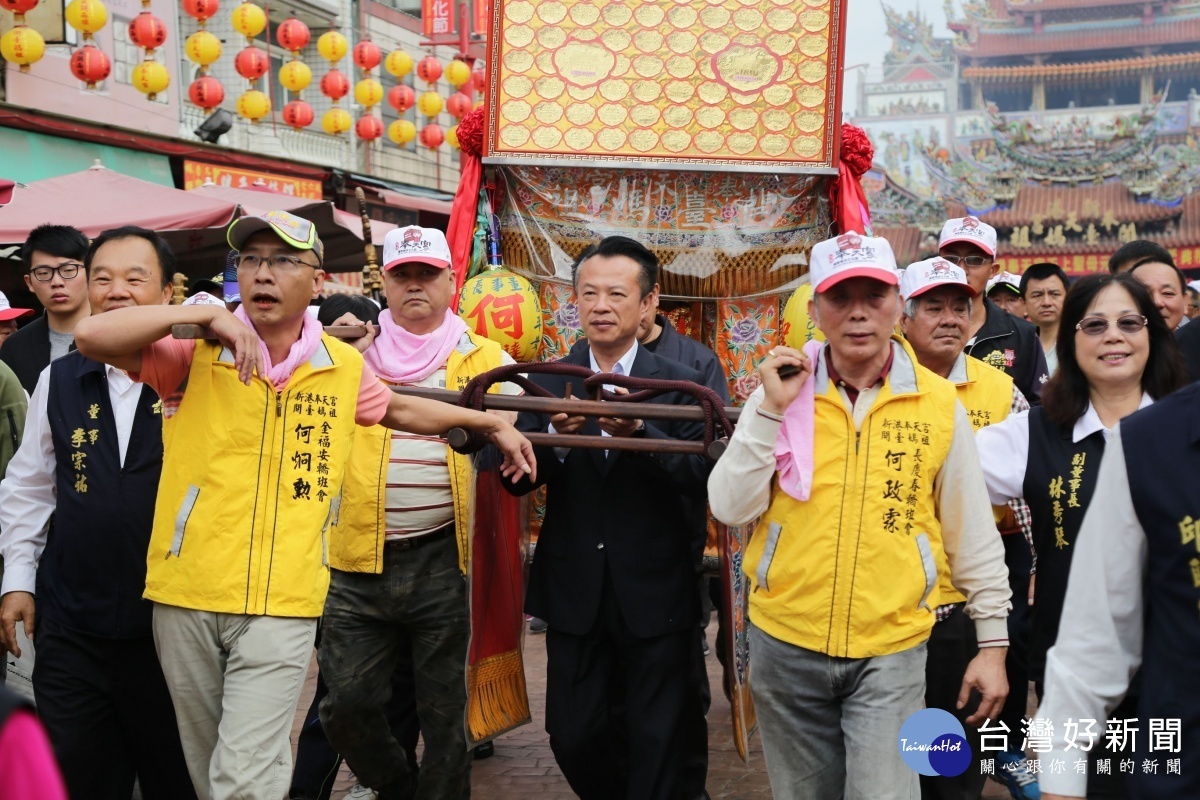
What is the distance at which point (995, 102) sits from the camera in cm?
5050

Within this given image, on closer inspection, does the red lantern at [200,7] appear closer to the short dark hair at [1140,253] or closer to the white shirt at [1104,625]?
the short dark hair at [1140,253]

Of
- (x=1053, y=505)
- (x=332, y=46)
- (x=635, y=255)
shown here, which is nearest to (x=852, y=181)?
(x=635, y=255)

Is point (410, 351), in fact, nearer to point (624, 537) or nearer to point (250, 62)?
point (624, 537)

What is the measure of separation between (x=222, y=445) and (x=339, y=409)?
343 millimetres

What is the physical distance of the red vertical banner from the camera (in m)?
21.2

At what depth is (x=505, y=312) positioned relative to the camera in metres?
6.30

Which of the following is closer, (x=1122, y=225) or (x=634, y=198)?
(x=634, y=198)

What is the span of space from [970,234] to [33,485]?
407cm

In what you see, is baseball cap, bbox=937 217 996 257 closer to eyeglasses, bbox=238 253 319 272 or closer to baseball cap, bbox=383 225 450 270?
baseball cap, bbox=383 225 450 270

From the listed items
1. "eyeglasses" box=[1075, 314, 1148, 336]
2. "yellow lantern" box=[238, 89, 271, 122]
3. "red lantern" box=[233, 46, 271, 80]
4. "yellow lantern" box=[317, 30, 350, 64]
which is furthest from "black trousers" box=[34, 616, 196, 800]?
"yellow lantern" box=[317, 30, 350, 64]

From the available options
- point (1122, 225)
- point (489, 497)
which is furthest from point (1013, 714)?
point (1122, 225)

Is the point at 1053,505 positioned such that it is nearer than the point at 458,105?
Yes

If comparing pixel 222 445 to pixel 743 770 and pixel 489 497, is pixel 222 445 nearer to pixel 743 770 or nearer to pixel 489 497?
pixel 489 497

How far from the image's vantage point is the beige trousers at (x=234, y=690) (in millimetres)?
3357
